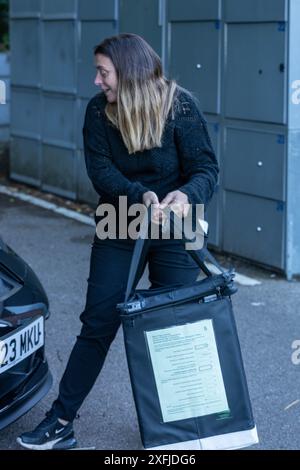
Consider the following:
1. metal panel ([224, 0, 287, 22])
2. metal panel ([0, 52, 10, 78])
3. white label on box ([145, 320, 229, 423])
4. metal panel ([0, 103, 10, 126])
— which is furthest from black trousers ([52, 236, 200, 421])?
metal panel ([0, 52, 10, 78])

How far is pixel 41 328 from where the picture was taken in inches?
171

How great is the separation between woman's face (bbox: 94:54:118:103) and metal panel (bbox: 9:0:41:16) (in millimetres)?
6204

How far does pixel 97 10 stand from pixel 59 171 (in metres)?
1.79

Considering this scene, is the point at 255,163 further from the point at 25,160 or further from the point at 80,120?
the point at 25,160

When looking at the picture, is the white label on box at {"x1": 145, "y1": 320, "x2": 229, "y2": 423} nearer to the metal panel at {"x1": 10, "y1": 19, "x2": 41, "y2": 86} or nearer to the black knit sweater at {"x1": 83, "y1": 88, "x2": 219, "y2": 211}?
the black knit sweater at {"x1": 83, "y1": 88, "x2": 219, "y2": 211}

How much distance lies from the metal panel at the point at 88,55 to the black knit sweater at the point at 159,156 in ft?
16.7

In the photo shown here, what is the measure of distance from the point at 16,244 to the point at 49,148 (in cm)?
213

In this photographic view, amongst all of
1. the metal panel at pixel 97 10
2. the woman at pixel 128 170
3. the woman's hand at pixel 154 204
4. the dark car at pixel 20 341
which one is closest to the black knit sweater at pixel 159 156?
the woman at pixel 128 170

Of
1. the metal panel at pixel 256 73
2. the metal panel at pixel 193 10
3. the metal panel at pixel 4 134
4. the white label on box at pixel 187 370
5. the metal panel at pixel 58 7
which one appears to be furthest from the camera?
the metal panel at pixel 4 134

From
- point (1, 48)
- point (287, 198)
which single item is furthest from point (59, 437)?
point (1, 48)

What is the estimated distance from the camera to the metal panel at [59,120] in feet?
32.1

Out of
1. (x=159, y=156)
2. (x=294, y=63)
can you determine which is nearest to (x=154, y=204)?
(x=159, y=156)

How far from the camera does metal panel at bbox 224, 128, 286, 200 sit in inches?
279

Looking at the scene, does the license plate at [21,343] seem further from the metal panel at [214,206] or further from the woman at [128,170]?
the metal panel at [214,206]
